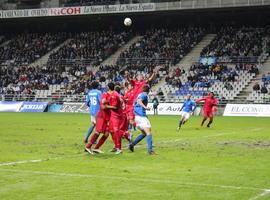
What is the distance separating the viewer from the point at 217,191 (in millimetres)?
10602

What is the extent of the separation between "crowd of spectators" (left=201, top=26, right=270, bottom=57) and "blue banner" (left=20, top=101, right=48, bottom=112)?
16.1 metres

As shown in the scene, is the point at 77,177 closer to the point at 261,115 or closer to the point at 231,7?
the point at 261,115

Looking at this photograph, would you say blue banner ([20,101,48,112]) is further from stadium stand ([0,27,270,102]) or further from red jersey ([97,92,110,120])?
red jersey ([97,92,110,120])

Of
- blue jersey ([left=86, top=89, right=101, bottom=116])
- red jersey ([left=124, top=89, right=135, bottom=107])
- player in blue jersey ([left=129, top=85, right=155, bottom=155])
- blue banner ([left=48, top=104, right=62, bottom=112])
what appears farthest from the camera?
blue banner ([left=48, top=104, right=62, bottom=112])

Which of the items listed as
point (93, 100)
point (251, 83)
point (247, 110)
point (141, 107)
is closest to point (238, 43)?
point (251, 83)

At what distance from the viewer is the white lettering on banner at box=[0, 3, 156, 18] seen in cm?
5581

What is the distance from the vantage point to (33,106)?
53156 mm

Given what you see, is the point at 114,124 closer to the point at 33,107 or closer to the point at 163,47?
the point at 33,107

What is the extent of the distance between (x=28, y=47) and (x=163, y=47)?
57.0 feet

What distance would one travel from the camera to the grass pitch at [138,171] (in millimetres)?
10469

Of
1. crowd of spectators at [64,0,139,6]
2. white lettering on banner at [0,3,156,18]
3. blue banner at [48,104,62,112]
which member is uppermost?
crowd of spectators at [64,0,139,6]

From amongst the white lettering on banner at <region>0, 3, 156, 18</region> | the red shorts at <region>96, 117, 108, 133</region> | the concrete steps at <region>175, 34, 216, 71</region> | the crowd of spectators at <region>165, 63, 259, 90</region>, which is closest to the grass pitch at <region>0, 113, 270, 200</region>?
the red shorts at <region>96, 117, 108, 133</region>

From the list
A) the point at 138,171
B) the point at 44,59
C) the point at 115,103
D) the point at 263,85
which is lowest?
the point at 263,85

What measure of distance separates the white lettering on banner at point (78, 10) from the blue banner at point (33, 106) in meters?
10.6
